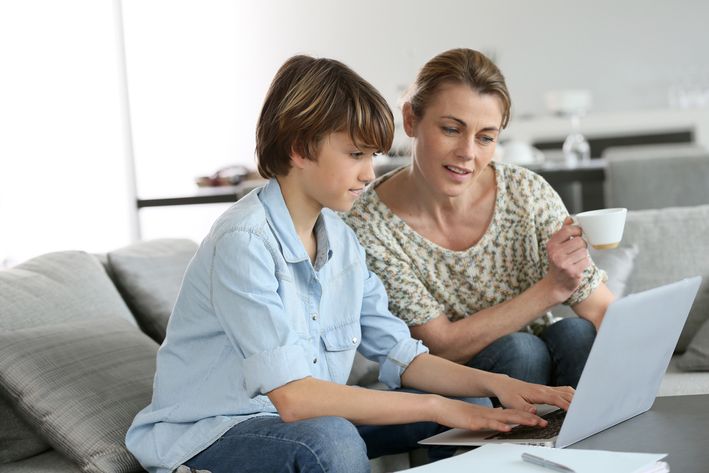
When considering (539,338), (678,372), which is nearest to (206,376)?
(539,338)

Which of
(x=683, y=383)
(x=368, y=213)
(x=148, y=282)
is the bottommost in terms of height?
(x=683, y=383)

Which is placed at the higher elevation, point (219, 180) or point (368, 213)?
point (368, 213)

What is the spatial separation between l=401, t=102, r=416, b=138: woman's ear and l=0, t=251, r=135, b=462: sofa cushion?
815 millimetres

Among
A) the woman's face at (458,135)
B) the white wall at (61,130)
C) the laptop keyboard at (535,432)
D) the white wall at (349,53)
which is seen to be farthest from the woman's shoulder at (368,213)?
the white wall at (349,53)

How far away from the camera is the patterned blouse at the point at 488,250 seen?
7.13 ft

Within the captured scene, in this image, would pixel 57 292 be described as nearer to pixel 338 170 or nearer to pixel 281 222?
pixel 281 222

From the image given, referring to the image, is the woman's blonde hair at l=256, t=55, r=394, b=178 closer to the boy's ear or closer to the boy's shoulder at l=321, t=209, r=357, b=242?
the boy's ear

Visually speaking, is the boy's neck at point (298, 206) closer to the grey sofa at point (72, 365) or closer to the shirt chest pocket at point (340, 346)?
the shirt chest pocket at point (340, 346)

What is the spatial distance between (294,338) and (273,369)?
71 millimetres

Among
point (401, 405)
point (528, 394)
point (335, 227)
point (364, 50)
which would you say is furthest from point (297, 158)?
point (364, 50)

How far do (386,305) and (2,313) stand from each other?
84 centimetres

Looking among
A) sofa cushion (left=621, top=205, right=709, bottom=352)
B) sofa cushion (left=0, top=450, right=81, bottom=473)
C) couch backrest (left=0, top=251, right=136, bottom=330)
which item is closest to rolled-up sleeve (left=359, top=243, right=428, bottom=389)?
Result: sofa cushion (left=0, top=450, right=81, bottom=473)

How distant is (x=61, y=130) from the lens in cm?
635

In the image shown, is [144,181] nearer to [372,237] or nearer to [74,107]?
[74,107]
